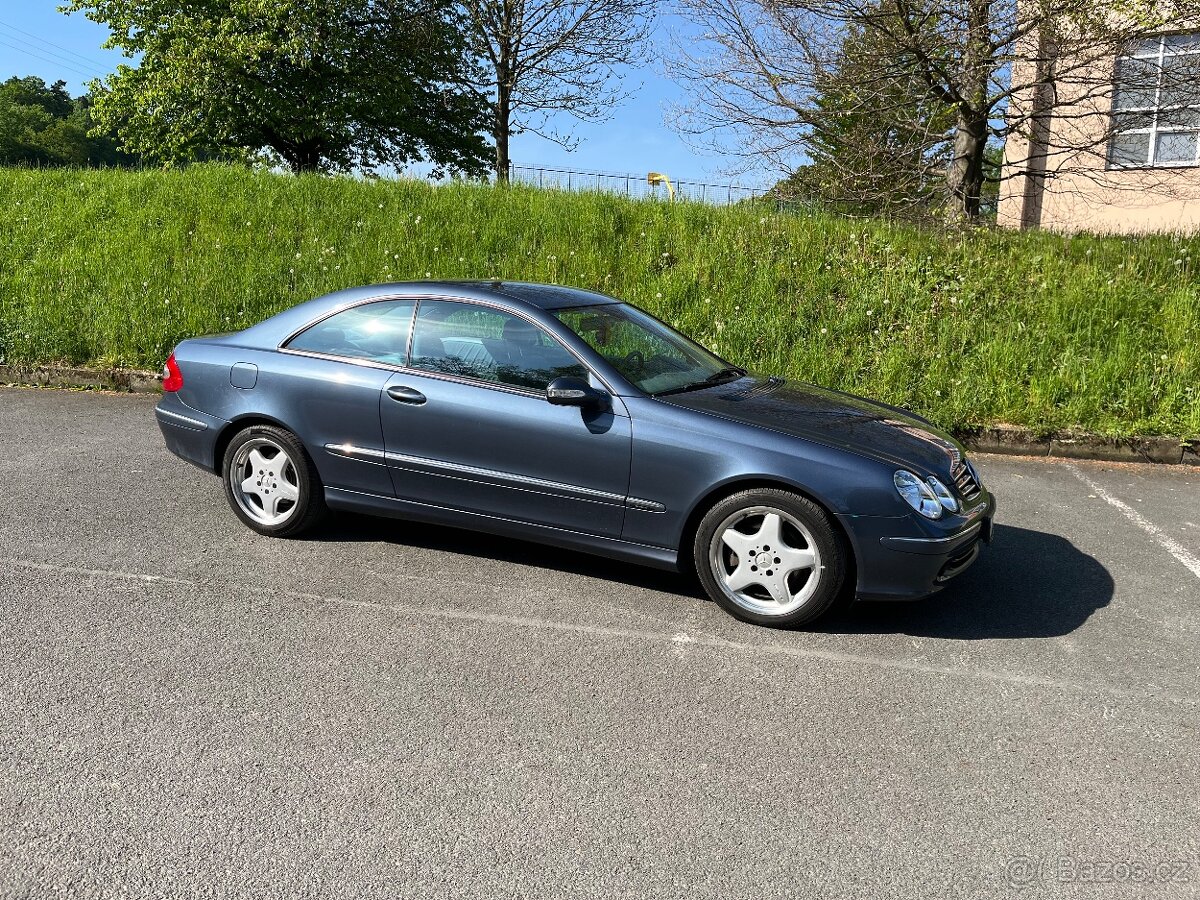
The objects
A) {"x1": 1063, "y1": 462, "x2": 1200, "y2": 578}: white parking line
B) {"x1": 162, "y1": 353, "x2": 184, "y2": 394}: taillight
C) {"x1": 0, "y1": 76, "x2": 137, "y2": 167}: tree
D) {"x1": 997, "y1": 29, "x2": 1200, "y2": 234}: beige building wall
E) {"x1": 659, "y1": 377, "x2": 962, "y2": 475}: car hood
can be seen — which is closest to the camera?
{"x1": 659, "y1": 377, "x2": 962, "y2": 475}: car hood

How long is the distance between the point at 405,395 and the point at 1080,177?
1674cm

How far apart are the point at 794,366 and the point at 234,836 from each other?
7.64 meters

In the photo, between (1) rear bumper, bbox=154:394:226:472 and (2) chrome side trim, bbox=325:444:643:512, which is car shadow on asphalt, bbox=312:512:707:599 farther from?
(1) rear bumper, bbox=154:394:226:472

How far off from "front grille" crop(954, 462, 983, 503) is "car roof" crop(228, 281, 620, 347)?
2.07 m

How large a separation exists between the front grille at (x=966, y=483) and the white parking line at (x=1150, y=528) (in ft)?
4.87

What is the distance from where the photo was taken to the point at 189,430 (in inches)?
217

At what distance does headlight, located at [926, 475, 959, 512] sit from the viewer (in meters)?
4.26

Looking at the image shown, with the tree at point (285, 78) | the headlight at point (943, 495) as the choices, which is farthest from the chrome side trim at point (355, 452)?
the tree at point (285, 78)

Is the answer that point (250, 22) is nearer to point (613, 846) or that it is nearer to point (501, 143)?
point (501, 143)

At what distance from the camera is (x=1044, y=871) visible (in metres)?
2.62

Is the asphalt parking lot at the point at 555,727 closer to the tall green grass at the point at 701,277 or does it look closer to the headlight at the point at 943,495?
the headlight at the point at 943,495

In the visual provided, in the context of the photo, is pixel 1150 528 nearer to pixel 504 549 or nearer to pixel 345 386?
pixel 504 549

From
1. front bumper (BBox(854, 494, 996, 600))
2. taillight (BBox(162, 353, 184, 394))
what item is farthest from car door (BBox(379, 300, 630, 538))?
taillight (BBox(162, 353, 184, 394))

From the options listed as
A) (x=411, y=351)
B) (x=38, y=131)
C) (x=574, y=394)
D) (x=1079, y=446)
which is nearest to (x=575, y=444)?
(x=574, y=394)
